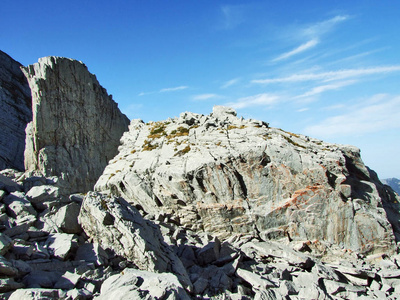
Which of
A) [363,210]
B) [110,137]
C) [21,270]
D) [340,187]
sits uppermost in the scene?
[110,137]

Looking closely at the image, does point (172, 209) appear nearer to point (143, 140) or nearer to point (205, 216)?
point (205, 216)

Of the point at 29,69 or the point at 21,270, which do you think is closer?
the point at 21,270

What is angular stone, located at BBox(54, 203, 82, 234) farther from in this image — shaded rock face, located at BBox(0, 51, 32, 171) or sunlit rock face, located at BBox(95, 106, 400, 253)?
shaded rock face, located at BBox(0, 51, 32, 171)

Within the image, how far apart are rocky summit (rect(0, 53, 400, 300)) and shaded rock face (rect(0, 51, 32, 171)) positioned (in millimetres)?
47635

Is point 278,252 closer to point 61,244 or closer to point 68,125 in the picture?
point 61,244

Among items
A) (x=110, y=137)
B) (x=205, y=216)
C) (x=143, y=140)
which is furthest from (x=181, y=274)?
(x=110, y=137)

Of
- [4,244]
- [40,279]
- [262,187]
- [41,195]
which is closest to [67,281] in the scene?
[40,279]

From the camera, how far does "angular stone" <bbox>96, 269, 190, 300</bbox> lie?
1416 cm

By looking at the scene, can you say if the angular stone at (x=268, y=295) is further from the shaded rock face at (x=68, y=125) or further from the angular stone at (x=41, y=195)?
the shaded rock face at (x=68, y=125)

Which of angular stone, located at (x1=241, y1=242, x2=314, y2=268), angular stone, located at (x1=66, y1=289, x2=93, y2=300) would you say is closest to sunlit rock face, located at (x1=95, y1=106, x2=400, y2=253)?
angular stone, located at (x1=241, y1=242, x2=314, y2=268)

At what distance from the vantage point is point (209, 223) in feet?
104

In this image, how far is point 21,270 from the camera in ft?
51.2

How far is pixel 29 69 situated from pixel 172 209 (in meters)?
51.5

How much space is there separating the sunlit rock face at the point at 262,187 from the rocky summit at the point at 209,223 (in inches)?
4.5
